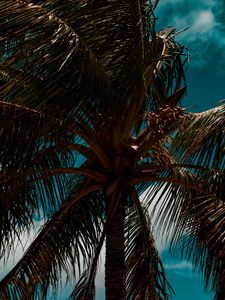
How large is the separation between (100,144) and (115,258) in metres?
1.45

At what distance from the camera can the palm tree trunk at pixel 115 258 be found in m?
7.41

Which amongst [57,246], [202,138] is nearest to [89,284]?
[57,246]

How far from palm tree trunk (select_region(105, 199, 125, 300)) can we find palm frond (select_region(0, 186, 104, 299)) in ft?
1.68

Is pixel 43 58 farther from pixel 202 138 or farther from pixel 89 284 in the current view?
pixel 89 284

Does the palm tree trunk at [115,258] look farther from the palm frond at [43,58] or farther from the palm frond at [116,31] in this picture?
the palm frond at [43,58]

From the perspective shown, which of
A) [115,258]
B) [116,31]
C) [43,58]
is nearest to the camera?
[43,58]

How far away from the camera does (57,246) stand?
888 cm

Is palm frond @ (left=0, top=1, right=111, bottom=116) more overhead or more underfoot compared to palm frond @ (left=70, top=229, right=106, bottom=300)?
more overhead

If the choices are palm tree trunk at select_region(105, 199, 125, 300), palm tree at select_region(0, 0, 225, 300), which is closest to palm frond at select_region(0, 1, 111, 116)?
palm tree at select_region(0, 0, 225, 300)

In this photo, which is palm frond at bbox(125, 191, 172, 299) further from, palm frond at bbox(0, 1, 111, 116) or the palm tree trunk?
palm frond at bbox(0, 1, 111, 116)

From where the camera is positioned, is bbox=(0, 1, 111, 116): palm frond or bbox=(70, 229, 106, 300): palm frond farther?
bbox=(70, 229, 106, 300): palm frond

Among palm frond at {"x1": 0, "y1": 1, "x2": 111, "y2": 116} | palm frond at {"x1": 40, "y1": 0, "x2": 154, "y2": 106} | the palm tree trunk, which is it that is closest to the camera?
palm frond at {"x1": 0, "y1": 1, "x2": 111, "y2": 116}

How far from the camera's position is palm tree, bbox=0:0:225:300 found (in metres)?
6.32

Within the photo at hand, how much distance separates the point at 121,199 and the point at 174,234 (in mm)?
1161
